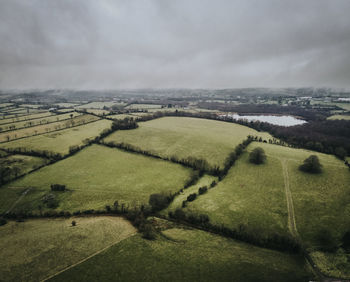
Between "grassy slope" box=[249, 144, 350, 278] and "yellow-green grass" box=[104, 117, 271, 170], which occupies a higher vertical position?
"yellow-green grass" box=[104, 117, 271, 170]

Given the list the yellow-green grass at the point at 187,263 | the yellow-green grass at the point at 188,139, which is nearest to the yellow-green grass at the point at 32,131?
the yellow-green grass at the point at 188,139

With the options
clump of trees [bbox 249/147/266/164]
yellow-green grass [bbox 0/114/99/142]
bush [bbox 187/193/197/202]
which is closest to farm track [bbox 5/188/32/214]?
bush [bbox 187/193/197/202]

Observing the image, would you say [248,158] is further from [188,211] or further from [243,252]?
[243,252]

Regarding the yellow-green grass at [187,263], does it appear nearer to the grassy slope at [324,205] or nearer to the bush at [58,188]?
the grassy slope at [324,205]

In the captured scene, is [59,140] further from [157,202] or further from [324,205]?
[324,205]

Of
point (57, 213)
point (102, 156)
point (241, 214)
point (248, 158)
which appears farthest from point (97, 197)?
point (248, 158)

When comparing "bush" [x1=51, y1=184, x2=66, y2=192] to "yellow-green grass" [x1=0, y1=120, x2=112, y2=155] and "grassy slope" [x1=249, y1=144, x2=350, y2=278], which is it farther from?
"grassy slope" [x1=249, y1=144, x2=350, y2=278]

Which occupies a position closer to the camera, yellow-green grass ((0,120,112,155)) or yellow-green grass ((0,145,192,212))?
yellow-green grass ((0,145,192,212))
